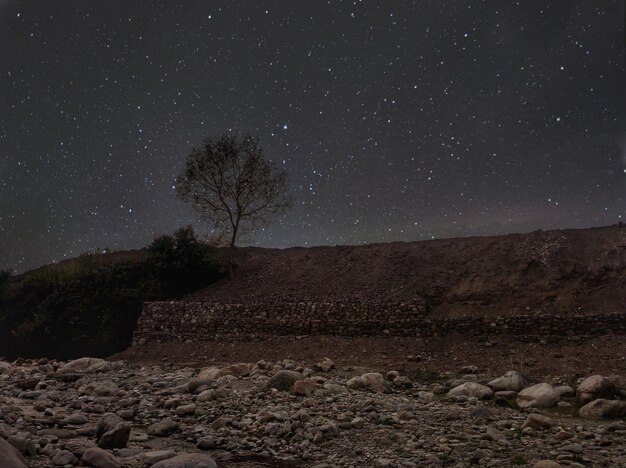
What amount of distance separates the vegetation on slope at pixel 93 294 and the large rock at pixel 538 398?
60.6 ft

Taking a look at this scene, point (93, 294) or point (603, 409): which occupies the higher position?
point (93, 294)

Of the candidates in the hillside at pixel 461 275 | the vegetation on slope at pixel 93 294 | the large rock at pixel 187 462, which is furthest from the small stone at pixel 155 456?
the vegetation on slope at pixel 93 294

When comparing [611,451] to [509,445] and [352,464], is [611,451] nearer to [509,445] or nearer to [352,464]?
[509,445]

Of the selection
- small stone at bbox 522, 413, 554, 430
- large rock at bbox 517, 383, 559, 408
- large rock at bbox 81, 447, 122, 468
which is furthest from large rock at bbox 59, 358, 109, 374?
small stone at bbox 522, 413, 554, 430

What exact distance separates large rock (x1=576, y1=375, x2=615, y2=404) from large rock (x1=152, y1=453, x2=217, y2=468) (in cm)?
906

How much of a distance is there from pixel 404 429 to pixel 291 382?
4103mm

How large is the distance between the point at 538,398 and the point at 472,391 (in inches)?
60.3

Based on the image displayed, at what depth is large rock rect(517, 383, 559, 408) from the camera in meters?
11.6

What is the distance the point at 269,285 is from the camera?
26984mm

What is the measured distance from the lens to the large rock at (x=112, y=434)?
8211 mm

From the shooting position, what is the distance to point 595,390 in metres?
11.9

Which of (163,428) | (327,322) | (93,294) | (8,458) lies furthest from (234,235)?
(8,458)

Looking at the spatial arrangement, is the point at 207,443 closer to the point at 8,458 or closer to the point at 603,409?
the point at 8,458

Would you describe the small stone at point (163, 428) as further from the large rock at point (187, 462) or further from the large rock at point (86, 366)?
the large rock at point (86, 366)
